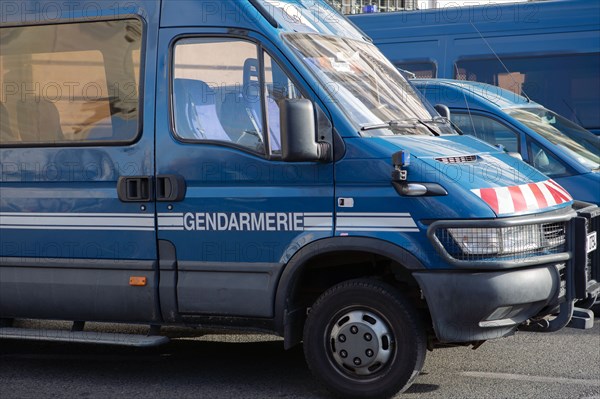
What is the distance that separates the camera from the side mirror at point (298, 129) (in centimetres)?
595

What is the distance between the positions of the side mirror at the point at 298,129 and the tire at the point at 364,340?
84 cm

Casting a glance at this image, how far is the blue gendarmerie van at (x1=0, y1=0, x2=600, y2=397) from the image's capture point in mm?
6051

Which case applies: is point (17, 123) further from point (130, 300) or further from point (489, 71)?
point (489, 71)

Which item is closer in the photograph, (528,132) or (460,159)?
(460,159)

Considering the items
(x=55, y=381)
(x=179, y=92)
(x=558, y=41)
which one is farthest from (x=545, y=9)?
(x=55, y=381)

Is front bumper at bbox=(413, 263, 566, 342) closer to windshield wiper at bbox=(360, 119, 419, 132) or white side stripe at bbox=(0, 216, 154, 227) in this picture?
windshield wiper at bbox=(360, 119, 419, 132)

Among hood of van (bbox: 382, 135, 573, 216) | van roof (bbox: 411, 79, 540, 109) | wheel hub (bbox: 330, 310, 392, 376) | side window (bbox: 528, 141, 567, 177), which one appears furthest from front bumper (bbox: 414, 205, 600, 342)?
van roof (bbox: 411, 79, 540, 109)

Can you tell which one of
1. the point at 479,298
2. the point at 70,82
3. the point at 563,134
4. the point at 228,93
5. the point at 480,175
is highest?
the point at 70,82

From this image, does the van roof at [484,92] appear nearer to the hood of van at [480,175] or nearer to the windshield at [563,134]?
the windshield at [563,134]

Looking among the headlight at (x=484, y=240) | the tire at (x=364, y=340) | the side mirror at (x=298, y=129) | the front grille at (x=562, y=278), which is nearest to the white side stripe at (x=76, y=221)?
the side mirror at (x=298, y=129)

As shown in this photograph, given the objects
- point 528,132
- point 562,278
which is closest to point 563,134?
point 528,132

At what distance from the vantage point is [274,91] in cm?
638

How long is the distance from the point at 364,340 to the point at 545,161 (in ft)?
12.2

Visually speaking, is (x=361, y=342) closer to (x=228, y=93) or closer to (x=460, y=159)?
(x=460, y=159)
